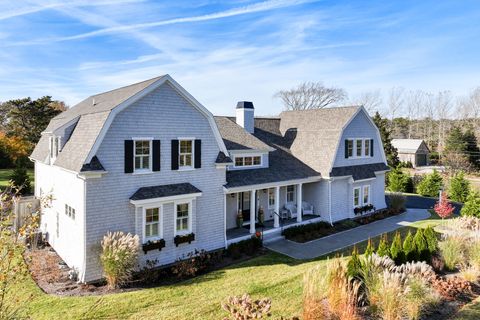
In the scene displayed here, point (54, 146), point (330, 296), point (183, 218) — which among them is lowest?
point (330, 296)

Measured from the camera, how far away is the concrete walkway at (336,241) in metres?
16.0

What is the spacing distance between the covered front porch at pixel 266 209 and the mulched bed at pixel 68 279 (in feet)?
10.5

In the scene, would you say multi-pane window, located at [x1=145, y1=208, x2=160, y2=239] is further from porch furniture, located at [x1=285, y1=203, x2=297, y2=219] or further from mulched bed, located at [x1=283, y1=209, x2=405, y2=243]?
porch furniture, located at [x1=285, y1=203, x2=297, y2=219]

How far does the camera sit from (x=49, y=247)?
16531mm

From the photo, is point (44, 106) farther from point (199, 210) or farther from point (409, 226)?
point (409, 226)

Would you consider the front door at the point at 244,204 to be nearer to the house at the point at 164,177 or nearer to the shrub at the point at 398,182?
the house at the point at 164,177

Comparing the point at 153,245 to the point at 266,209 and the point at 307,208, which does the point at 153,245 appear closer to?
the point at 266,209

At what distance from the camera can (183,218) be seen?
14578 millimetres

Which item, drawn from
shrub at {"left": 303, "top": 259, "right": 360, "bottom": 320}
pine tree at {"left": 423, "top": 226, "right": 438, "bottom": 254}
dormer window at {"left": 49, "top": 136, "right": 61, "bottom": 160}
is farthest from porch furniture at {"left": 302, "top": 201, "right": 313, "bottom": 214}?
dormer window at {"left": 49, "top": 136, "right": 61, "bottom": 160}

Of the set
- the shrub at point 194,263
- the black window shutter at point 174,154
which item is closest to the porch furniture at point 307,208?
the shrub at point 194,263

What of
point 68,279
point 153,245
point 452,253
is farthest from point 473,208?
point 68,279

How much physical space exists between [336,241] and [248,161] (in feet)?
22.0

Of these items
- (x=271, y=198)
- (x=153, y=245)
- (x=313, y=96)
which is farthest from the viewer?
(x=313, y=96)

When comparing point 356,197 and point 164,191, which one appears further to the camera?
point 356,197
